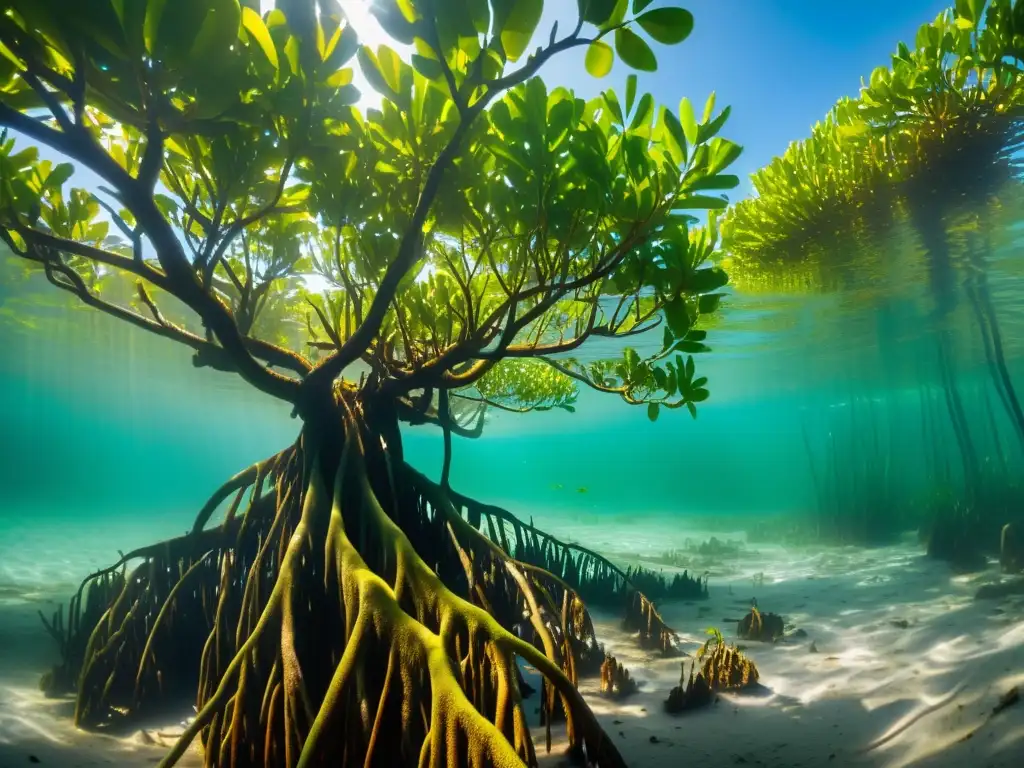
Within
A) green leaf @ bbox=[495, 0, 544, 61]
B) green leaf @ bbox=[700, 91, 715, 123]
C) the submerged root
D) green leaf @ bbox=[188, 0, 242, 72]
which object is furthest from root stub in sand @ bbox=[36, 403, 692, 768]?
green leaf @ bbox=[700, 91, 715, 123]

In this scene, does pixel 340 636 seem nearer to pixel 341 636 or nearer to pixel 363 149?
pixel 341 636

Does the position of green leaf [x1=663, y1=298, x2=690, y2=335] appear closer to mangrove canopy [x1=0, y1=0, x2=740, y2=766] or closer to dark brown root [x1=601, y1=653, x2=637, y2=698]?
mangrove canopy [x1=0, y1=0, x2=740, y2=766]

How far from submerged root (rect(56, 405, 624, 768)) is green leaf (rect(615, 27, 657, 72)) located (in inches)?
99.7

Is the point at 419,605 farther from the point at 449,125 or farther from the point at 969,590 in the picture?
the point at 969,590

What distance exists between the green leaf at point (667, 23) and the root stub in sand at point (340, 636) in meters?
2.61

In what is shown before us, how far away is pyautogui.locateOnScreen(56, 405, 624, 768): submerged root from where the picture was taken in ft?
7.09

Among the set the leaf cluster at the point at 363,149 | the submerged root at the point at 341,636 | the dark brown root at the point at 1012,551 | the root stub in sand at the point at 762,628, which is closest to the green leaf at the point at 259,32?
the leaf cluster at the point at 363,149

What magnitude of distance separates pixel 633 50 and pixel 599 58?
7.5 inches

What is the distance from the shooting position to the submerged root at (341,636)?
7.09 ft

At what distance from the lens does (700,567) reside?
14.8 m

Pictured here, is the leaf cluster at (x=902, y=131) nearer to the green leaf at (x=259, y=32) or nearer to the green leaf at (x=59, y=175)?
the green leaf at (x=259, y=32)

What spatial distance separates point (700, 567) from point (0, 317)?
97.5 ft

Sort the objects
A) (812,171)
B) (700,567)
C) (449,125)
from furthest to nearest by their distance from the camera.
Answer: (700,567), (812,171), (449,125)

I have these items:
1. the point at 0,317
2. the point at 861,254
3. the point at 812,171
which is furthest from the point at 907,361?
the point at 0,317
